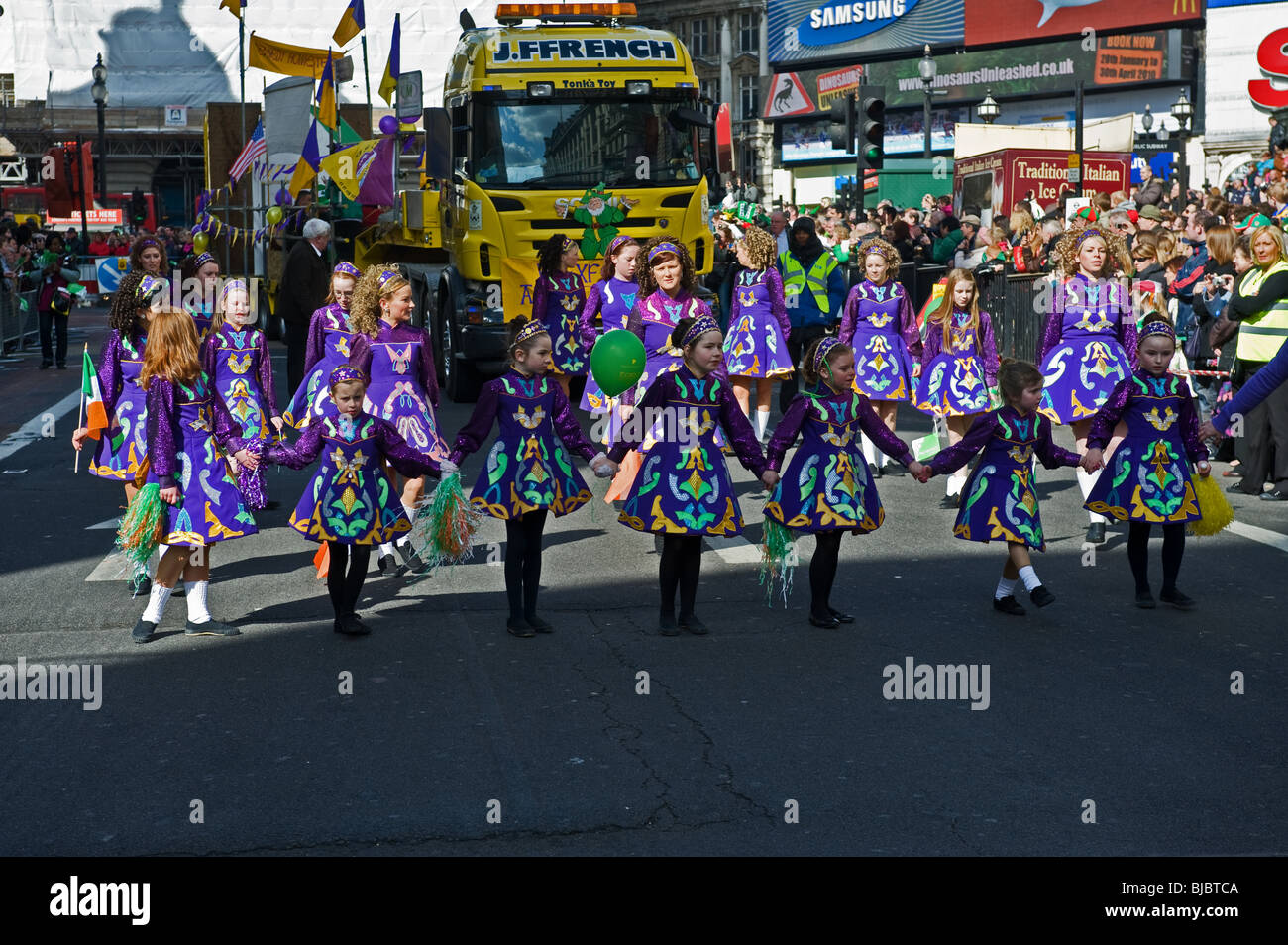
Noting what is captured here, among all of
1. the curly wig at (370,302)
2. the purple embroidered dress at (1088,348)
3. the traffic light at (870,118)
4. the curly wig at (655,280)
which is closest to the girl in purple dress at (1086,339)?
the purple embroidered dress at (1088,348)

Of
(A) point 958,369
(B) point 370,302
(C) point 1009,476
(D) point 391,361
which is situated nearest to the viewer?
(C) point 1009,476

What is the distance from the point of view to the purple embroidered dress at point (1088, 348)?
10.2 meters

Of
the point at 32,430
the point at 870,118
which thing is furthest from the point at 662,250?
the point at 870,118

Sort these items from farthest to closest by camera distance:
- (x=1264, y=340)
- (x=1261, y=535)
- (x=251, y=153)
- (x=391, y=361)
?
1. (x=251, y=153)
2. (x=1264, y=340)
3. (x=1261, y=535)
4. (x=391, y=361)

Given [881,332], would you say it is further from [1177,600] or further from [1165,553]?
[1177,600]


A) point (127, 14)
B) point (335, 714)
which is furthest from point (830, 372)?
point (127, 14)

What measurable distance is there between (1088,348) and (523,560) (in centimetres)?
426

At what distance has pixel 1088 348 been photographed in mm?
10258

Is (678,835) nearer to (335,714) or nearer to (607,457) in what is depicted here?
(335,714)

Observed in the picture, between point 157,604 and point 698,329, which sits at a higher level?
point 698,329

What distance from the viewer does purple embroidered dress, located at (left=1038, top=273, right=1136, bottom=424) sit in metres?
10.2

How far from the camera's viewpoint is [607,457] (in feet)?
25.4

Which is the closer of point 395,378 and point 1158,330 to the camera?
point 1158,330

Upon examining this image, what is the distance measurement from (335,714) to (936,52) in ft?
248
